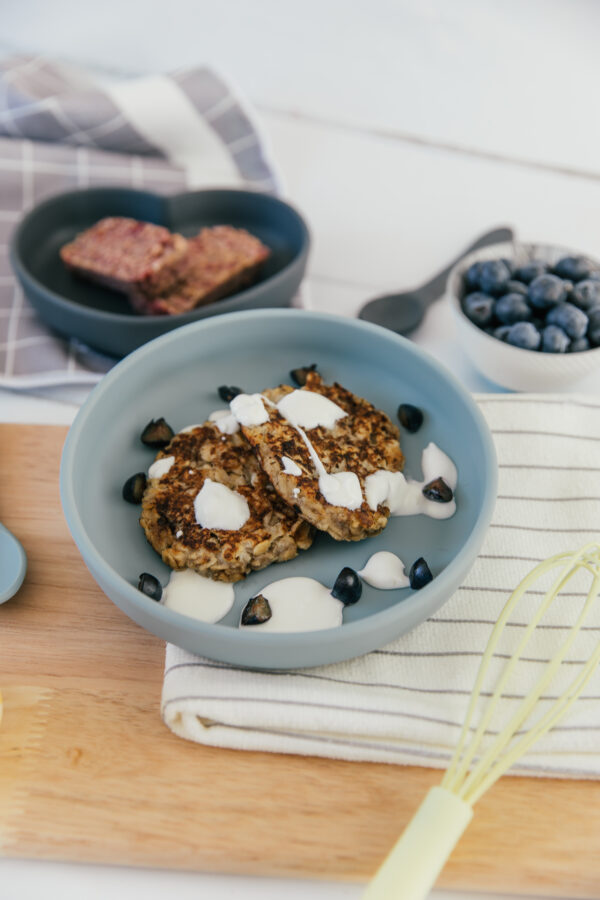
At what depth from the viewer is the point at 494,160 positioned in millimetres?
2803

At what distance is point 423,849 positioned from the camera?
107 cm

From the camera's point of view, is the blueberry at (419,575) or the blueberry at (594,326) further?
the blueberry at (594,326)

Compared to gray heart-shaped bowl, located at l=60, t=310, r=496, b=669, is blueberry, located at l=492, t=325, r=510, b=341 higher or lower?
higher

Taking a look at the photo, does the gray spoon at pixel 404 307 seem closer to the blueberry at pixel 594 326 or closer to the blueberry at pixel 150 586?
the blueberry at pixel 594 326

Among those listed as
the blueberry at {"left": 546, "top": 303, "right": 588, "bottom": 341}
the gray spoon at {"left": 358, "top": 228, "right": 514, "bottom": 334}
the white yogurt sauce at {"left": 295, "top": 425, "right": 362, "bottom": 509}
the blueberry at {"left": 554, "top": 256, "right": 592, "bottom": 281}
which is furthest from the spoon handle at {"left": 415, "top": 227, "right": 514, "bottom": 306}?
the white yogurt sauce at {"left": 295, "top": 425, "right": 362, "bottom": 509}

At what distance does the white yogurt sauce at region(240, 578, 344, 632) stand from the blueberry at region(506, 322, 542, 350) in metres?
0.79

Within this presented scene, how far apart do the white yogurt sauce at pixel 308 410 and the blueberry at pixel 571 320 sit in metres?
0.58

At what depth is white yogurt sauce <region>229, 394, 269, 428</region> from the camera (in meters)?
1.53

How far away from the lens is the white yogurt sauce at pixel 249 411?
1530 mm

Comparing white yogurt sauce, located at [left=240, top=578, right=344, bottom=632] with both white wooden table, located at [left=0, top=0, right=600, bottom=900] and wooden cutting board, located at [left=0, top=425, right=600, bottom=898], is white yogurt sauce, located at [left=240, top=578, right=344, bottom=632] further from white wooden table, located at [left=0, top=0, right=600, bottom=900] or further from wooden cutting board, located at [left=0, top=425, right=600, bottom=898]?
white wooden table, located at [left=0, top=0, right=600, bottom=900]

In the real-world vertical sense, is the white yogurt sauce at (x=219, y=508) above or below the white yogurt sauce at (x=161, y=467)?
above

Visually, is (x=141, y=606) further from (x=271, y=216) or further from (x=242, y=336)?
(x=271, y=216)

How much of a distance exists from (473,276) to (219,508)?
0.94 metres

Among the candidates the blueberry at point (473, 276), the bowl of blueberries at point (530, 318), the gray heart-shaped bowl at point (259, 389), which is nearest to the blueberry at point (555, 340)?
the bowl of blueberries at point (530, 318)
